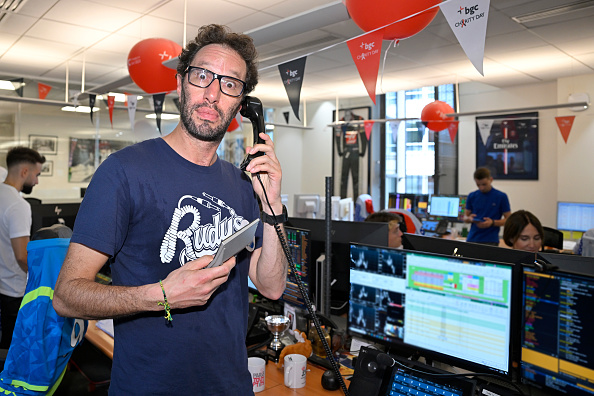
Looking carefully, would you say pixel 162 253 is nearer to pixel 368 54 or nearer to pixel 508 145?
pixel 368 54

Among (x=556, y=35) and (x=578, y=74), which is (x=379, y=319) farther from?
(x=578, y=74)

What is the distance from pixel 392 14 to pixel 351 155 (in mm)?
6785

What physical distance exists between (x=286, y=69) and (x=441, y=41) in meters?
2.42

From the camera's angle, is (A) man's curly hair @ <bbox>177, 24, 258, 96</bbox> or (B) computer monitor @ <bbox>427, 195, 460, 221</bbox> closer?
(A) man's curly hair @ <bbox>177, 24, 258, 96</bbox>

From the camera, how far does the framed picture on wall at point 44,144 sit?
7424 mm

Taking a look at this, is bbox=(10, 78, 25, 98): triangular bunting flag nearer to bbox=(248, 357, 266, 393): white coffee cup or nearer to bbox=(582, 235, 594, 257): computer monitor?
bbox=(248, 357, 266, 393): white coffee cup

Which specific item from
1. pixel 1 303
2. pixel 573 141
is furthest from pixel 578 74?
pixel 1 303

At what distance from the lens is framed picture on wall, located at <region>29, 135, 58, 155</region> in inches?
292

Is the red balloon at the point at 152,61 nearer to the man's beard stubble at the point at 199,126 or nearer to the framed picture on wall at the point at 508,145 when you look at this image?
the man's beard stubble at the point at 199,126

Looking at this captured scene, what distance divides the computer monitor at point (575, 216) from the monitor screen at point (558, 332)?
476 cm

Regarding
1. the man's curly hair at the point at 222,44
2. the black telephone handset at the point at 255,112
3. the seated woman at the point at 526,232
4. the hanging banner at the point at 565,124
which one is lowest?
the seated woman at the point at 526,232

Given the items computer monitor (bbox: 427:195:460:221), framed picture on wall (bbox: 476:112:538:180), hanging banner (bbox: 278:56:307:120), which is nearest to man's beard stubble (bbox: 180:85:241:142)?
hanging banner (bbox: 278:56:307:120)

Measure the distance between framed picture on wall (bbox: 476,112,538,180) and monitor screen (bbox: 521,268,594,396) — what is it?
594 centimetres

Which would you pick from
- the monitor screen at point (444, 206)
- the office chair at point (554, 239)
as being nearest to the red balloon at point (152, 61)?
the office chair at point (554, 239)
